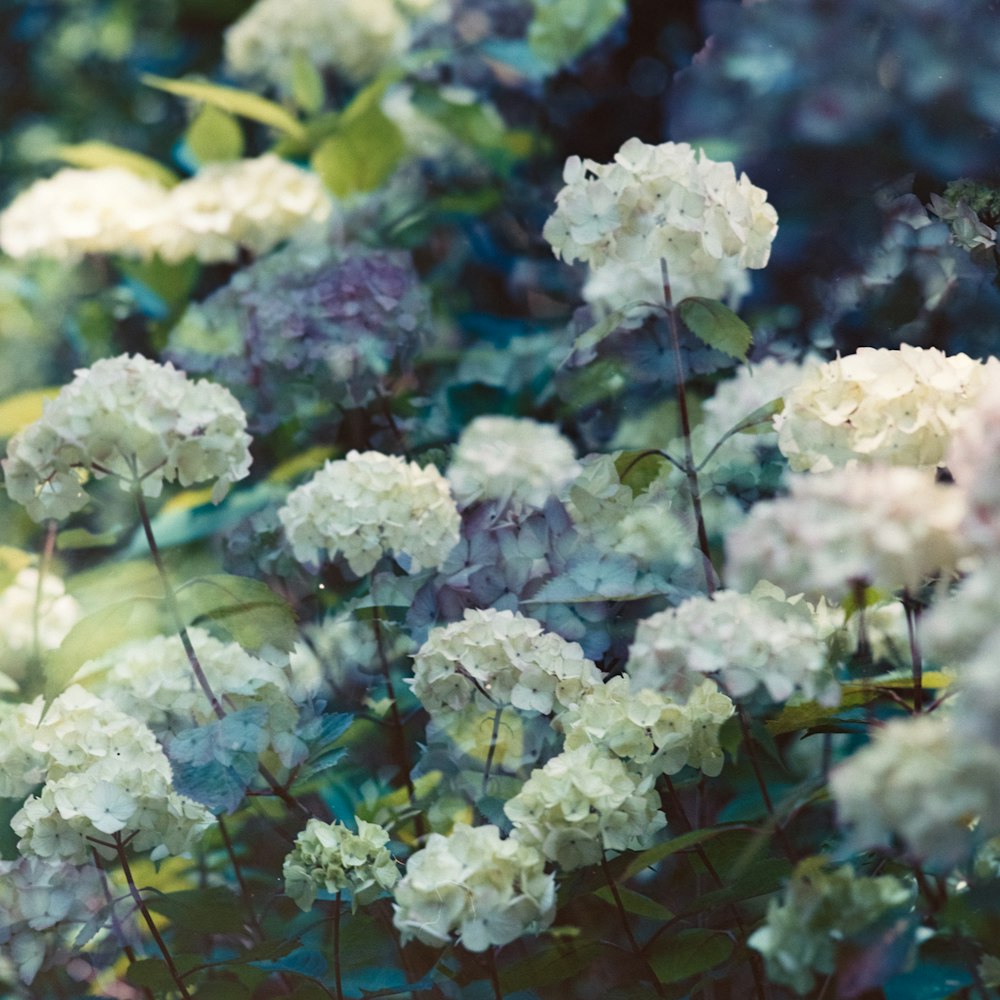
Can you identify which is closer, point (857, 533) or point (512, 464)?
point (857, 533)

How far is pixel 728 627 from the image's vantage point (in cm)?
68

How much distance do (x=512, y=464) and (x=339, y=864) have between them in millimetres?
419

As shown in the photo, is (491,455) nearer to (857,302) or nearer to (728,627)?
(857,302)

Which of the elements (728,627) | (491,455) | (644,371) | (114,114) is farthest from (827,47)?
(114,114)

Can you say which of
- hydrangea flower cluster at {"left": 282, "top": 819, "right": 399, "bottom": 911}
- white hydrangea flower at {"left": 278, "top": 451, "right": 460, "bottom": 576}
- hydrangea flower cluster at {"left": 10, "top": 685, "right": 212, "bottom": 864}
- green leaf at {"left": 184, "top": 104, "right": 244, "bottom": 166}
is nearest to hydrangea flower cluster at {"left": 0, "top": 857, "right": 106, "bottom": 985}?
hydrangea flower cluster at {"left": 10, "top": 685, "right": 212, "bottom": 864}

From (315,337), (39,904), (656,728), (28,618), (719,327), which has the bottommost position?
(28,618)

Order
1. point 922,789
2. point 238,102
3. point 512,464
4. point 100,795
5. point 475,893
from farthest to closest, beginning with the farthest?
point 238,102 < point 512,464 < point 100,795 < point 475,893 < point 922,789

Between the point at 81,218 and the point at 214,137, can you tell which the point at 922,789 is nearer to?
the point at 81,218

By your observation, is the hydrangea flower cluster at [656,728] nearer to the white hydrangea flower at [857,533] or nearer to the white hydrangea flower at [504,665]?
the white hydrangea flower at [504,665]

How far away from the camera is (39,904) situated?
33.5 inches

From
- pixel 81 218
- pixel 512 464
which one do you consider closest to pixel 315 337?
pixel 512 464

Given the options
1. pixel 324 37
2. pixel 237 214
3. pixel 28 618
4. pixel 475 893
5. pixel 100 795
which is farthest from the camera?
pixel 324 37

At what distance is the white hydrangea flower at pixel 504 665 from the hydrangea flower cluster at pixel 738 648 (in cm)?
11

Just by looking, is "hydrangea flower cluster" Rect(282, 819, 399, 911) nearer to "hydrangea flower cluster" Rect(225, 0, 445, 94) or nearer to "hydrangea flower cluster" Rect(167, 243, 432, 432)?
"hydrangea flower cluster" Rect(167, 243, 432, 432)
